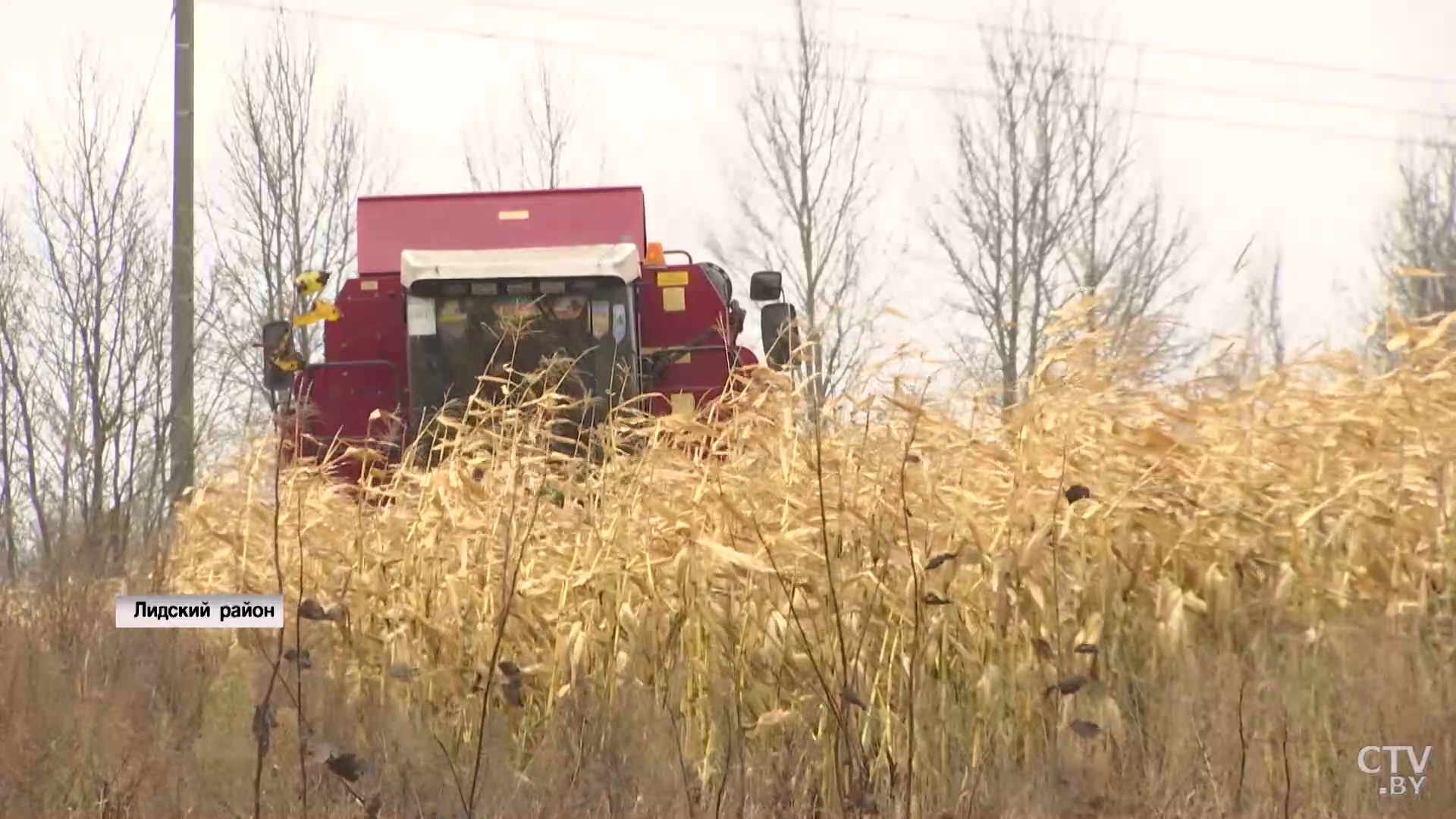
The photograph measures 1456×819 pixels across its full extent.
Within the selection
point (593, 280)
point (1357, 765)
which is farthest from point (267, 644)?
point (593, 280)

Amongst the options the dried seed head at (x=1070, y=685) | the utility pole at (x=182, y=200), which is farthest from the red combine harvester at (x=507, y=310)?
the dried seed head at (x=1070, y=685)

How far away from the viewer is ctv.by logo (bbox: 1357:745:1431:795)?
12.9ft

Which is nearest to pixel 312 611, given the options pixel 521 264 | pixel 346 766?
pixel 346 766

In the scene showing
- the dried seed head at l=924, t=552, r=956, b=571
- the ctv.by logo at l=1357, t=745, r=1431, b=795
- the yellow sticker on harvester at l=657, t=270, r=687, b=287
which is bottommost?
the ctv.by logo at l=1357, t=745, r=1431, b=795

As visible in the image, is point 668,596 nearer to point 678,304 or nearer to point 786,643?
point 786,643

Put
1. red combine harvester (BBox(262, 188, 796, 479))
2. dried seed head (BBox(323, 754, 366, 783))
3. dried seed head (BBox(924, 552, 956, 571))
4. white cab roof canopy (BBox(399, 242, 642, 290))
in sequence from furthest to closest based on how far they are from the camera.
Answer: white cab roof canopy (BBox(399, 242, 642, 290)) → red combine harvester (BBox(262, 188, 796, 479)) → dried seed head (BBox(924, 552, 956, 571)) → dried seed head (BBox(323, 754, 366, 783))

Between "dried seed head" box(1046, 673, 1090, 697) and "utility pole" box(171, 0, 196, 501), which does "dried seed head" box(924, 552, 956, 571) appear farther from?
"utility pole" box(171, 0, 196, 501)

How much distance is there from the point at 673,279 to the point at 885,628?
5229 millimetres

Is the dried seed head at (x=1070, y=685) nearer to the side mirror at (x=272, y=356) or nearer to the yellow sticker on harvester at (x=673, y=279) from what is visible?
the side mirror at (x=272, y=356)

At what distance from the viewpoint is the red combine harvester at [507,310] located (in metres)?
8.59

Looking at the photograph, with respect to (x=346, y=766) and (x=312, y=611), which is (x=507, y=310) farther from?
(x=346, y=766)
